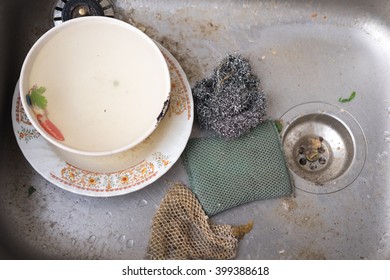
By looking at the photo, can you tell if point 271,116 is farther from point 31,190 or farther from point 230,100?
point 31,190

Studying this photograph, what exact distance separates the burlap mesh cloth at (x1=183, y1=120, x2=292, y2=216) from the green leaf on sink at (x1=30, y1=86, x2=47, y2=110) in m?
0.27

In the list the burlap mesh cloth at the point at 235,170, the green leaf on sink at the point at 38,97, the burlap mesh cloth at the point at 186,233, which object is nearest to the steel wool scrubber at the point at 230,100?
the burlap mesh cloth at the point at 235,170

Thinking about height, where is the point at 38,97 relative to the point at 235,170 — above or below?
above

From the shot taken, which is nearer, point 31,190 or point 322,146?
point 31,190

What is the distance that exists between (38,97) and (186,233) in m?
0.36

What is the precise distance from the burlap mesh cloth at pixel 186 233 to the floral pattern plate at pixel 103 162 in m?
0.09

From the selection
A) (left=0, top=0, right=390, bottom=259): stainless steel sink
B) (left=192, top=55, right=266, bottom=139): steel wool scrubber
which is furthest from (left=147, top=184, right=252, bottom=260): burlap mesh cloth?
(left=192, top=55, right=266, bottom=139): steel wool scrubber

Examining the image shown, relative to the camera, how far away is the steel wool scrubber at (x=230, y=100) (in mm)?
851

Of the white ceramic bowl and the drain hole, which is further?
the drain hole

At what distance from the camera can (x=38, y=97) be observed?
779 millimetres

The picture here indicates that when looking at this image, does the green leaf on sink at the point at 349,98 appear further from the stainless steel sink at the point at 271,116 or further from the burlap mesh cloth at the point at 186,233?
the burlap mesh cloth at the point at 186,233

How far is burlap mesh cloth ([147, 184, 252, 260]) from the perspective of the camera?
2.85 feet

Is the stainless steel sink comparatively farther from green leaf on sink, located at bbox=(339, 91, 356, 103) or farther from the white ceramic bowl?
the white ceramic bowl

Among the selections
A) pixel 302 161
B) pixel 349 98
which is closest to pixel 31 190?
pixel 302 161
